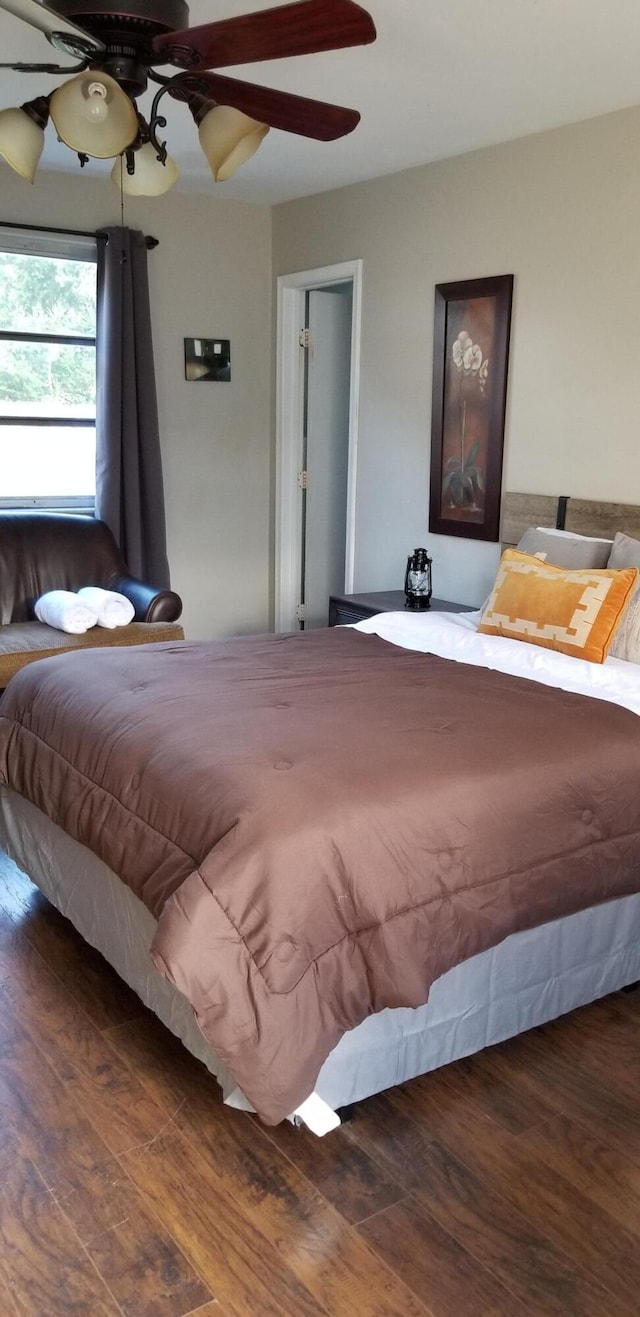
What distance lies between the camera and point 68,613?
13.8 ft

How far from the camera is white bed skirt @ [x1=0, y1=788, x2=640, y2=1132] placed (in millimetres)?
2100

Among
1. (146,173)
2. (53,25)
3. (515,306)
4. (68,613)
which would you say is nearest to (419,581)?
(515,306)

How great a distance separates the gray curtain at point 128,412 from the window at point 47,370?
0.19 metres

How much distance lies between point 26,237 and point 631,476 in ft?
9.70

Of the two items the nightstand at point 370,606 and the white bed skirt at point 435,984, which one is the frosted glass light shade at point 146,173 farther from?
the nightstand at point 370,606

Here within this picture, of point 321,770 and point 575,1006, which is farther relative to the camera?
point 575,1006

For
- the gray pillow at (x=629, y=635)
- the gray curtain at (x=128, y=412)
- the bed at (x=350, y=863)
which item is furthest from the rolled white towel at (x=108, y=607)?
the gray pillow at (x=629, y=635)

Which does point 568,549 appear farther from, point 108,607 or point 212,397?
point 212,397

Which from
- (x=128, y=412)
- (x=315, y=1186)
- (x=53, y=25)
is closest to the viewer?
(x=315, y=1186)

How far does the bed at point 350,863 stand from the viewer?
190cm

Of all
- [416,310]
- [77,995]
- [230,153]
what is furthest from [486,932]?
[416,310]

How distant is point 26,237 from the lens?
472 centimetres

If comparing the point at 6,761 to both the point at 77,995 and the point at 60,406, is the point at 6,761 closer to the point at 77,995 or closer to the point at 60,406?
the point at 77,995

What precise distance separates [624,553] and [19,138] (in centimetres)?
209
